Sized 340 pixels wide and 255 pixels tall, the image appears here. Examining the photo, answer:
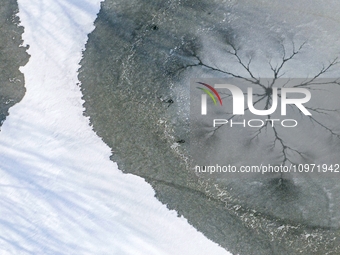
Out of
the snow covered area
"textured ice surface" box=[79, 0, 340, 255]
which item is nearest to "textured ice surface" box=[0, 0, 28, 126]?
the snow covered area

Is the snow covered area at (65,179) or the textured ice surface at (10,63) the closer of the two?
the snow covered area at (65,179)

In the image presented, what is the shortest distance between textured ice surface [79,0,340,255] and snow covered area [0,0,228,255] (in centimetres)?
14

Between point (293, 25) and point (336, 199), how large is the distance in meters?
1.61

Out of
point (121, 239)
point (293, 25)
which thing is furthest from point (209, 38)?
point (121, 239)

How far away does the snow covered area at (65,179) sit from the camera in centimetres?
301

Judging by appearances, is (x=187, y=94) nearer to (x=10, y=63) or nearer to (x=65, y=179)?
(x=65, y=179)

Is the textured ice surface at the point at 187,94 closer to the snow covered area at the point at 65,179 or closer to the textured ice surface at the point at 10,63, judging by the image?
the snow covered area at the point at 65,179

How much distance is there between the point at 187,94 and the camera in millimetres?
3076

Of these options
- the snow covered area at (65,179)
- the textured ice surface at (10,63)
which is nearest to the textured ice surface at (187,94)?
the snow covered area at (65,179)

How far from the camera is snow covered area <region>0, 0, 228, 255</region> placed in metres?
3.01

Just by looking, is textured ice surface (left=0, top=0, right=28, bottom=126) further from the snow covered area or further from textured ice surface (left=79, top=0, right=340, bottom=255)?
textured ice surface (left=79, top=0, right=340, bottom=255)

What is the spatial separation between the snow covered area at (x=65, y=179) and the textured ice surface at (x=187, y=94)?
14cm

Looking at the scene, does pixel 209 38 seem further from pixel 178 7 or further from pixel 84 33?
pixel 84 33

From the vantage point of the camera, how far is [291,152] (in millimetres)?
2992
